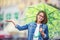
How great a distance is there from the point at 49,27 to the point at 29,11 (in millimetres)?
221

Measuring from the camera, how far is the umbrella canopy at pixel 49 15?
1431mm

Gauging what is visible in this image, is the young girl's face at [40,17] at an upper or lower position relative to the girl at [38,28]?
upper

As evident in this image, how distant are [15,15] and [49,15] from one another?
0.30m

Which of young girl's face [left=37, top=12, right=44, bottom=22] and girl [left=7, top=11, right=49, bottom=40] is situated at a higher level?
young girl's face [left=37, top=12, right=44, bottom=22]

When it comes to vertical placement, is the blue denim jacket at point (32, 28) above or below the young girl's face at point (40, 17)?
below

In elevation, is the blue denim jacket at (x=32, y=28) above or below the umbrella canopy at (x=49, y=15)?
below

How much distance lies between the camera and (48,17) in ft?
4.76

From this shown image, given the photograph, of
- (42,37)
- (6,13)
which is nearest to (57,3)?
(42,37)

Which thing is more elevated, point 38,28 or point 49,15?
point 49,15

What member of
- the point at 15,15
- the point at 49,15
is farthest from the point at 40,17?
the point at 15,15

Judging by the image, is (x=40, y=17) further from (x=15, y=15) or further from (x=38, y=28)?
(x=15, y=15)

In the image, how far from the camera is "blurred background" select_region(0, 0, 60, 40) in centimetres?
146

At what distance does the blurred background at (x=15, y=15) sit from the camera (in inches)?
57.4

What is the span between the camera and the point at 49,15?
1452 millimetres
